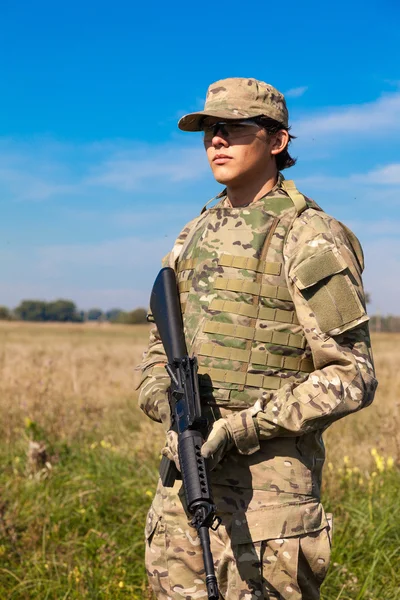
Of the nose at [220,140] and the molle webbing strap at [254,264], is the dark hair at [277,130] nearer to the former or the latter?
the nose at [220,140]

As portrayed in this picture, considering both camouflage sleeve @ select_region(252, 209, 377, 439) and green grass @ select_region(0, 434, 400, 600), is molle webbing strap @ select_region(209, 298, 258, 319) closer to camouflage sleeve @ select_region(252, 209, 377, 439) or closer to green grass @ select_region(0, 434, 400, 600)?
camouflage sleeve @ select_region(252, 209, 377, 439)

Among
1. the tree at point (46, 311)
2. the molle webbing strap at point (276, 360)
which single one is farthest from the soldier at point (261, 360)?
the tree at point (46, 311)

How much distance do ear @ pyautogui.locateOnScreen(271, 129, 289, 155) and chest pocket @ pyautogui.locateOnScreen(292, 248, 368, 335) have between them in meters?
0.54

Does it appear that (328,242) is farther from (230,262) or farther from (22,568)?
(22,568)

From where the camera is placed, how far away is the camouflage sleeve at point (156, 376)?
2.80 m

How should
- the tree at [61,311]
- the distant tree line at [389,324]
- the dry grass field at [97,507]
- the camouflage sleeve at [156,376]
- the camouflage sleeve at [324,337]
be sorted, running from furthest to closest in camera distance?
the tree at [61,311] < the distant tree line at [389,324] < the dry grass field at [97,507] < the camouflage sleeve at [156,376] < the camouflage sleeve at [324,337]

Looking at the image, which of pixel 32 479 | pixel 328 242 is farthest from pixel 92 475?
pixel 328 242

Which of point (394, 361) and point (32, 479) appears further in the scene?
point (394, 361)

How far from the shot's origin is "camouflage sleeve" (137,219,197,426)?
2.80m

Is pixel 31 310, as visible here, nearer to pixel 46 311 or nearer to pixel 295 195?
pixel 46 311

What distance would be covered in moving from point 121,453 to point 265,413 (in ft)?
12.0

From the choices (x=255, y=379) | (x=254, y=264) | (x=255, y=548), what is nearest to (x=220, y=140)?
(x=254, y=264)

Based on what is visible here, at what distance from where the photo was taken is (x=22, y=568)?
4.12m

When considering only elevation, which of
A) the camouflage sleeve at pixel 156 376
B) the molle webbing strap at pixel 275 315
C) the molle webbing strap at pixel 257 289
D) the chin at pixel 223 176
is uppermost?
the chin at pixel 223 176
